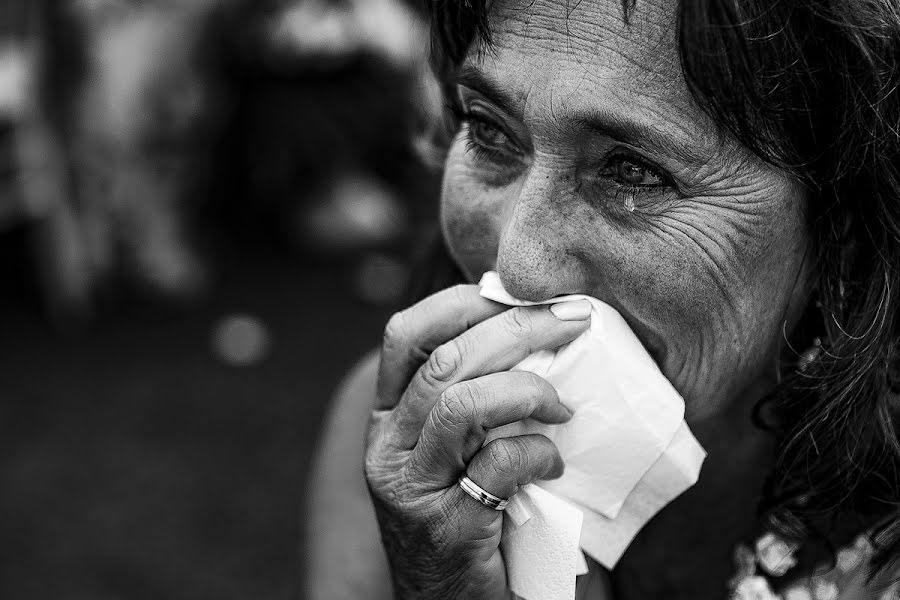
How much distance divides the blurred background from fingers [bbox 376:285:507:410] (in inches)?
102

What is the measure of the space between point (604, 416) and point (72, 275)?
472 cm

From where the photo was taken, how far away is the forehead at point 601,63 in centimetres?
150

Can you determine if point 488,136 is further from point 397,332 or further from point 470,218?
point 397,332

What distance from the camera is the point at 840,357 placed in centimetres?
170

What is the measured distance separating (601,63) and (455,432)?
0.64 meters

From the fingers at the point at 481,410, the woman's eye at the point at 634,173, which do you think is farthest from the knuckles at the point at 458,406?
the woman's eye at the point at 634,173

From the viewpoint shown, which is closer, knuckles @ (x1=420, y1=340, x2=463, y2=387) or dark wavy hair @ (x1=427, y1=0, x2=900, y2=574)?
dark wavy hair @ (x1=427, y1=0, x2=900, y2=574)

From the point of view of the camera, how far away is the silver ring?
170 cm

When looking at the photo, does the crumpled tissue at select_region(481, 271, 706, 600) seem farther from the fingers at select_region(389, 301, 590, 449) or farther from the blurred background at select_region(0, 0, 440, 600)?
the blurred background at select_region(0, 0, 440, 600)

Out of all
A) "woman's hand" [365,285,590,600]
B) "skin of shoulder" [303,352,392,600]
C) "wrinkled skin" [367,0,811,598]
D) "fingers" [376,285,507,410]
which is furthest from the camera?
"skin of shoulder" [303,352,392,600]

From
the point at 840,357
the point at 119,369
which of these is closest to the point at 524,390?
the point at 840,357

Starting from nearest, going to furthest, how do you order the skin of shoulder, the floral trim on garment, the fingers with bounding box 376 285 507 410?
the fingers with bounding box 376 285 507 410, the floral trim on garment, the skin of shoulder

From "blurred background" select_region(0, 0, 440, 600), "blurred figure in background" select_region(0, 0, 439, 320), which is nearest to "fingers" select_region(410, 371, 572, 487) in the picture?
"blurred background" select_region(0, 0, 440, 600)

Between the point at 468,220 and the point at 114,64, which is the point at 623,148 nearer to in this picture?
the point at 468,220
